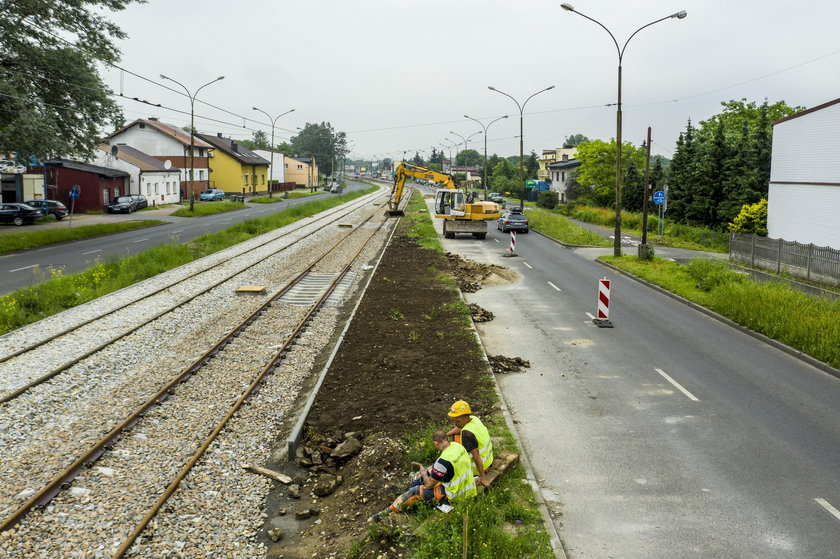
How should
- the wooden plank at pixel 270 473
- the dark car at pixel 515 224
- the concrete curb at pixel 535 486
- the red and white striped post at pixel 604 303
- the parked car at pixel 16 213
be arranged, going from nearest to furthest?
the concrete curb at pixel 535 486 → the wooden plank at pixel 270 473 → the red and white striped post at pixel 604 303 → the parked car at pixel 16 213 → the dark car at pixel 515 224

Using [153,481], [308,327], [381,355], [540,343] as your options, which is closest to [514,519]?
[153,481]

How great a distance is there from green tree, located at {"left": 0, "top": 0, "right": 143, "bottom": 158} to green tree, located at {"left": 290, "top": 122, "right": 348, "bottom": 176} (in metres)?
137

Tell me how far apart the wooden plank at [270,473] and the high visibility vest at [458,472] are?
2.30 meters

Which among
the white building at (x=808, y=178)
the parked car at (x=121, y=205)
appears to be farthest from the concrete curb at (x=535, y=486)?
the parked car at (x=121, y=205)

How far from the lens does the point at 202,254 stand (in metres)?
28.9

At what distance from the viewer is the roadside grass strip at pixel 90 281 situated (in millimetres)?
16609

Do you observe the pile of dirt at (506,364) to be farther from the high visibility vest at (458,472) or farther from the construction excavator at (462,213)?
the construction excavator at (462,213)

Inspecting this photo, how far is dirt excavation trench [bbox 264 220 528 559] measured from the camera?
7.25m

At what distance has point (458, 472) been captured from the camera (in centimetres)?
709

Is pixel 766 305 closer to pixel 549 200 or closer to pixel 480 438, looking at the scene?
pixel 480 438

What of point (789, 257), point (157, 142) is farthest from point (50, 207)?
point (789, 257)

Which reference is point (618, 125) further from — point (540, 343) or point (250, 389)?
point (250, 389)

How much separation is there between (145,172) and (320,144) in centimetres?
11829

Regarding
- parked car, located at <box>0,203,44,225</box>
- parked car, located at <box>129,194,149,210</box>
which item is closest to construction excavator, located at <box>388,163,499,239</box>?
parked car, located at <box>0,203,44,225</box>
